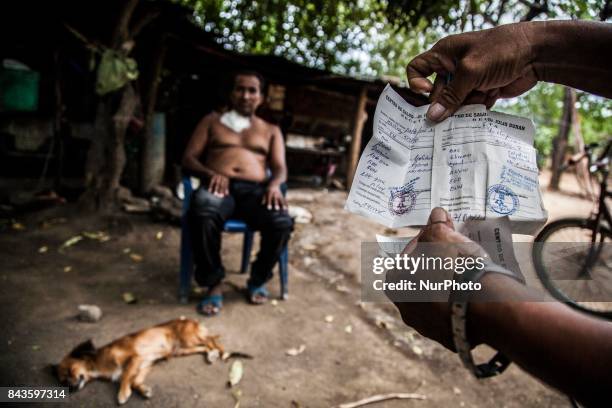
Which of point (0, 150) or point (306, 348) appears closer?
point (306, 348)

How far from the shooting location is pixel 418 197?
0.96 meters

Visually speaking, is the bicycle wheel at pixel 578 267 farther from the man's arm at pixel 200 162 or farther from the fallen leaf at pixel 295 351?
the man's arm at pixel 200 162

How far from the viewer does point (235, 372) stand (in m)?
2.16

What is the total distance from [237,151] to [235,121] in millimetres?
296

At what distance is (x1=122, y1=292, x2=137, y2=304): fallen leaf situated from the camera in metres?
2.88

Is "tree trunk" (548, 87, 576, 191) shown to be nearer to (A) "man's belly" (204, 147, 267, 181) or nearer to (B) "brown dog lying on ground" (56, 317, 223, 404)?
(A) "man's belly" (204, 147, 267, 181)

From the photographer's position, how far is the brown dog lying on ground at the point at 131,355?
1.92 meters

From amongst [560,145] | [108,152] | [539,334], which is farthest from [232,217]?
[560,145]

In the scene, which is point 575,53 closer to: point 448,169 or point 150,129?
point 448,169

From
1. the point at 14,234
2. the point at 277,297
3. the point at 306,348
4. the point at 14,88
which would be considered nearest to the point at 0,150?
the point at 14,88

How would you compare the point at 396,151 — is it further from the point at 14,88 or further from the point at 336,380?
the point at 14,88

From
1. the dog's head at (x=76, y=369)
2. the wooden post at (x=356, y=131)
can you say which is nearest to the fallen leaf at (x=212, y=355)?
the dog's head at (x=76, y=369)

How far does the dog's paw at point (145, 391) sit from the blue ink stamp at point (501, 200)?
1.86 metres

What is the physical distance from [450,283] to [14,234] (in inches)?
183
